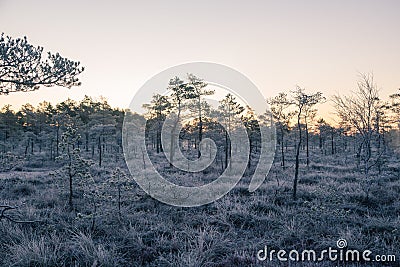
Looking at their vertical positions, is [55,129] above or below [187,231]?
above

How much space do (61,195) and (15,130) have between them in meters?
33.1

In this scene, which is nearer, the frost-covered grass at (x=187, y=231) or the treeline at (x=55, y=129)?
the frost-covered grass at (x=187, y=231)

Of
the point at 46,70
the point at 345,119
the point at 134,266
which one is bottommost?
the point at 134,266

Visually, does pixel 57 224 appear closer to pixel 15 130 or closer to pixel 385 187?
pixel 385 187

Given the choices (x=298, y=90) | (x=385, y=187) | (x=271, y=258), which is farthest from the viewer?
(x=385, y=187)

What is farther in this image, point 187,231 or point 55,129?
point 55,129

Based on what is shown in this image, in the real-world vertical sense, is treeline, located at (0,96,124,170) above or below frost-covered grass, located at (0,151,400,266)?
above

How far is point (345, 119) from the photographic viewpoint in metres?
10.3

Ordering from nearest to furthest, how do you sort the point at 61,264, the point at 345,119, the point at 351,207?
the point at 61,264 → the point at 351,207 → the point at 345,119

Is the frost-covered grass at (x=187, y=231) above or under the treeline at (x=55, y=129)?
under

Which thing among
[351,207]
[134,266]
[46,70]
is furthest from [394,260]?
[46,70]

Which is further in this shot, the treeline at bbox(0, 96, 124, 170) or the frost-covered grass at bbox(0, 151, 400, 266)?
the treeline at bbox(0, 96, 124, 170)

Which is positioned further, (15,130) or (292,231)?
(15,130)

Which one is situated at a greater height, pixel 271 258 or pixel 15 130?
pixel 15 130
